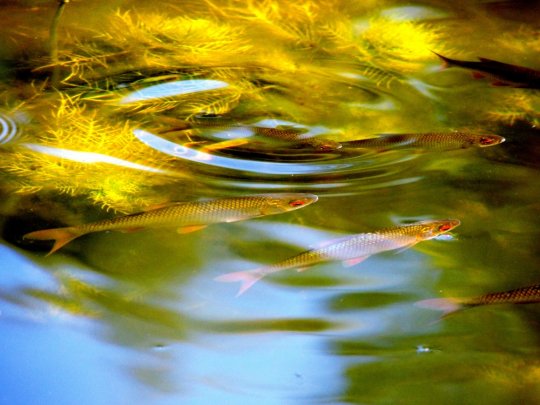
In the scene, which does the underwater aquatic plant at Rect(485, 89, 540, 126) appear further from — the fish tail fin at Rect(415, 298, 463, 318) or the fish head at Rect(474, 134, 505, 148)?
the fish tail fin at Rect(415, 298, 463, 318)

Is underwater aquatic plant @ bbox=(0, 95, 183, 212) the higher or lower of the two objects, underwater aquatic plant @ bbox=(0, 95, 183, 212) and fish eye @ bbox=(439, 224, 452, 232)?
the higher

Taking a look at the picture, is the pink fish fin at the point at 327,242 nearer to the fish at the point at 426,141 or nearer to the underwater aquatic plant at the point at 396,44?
the fish at the point at 426,141

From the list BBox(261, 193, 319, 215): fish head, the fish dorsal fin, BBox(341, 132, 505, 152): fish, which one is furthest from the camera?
the fish dorsal fin

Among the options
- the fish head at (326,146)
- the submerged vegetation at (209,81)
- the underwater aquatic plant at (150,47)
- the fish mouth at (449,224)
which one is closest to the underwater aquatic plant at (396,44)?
the submerged vegetation at (209,81)

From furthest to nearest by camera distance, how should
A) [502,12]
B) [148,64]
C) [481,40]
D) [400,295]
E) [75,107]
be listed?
1. [502,12]
2. [481,40]
3. [148,64]
4. [75,107]
5. [400,295]

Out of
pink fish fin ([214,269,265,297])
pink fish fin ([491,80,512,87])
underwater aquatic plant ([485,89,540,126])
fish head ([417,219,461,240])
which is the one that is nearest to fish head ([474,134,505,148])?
underwater aquatic plant ([485,89,540,126])

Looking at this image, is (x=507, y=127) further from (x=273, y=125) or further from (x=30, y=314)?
(x=30, y=314)

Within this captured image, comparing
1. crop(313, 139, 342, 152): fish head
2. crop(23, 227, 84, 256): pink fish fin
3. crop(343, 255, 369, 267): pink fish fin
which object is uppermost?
crop(313, 139, 342, 152): fish head

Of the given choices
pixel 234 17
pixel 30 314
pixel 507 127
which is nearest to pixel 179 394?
pixel 30 314
